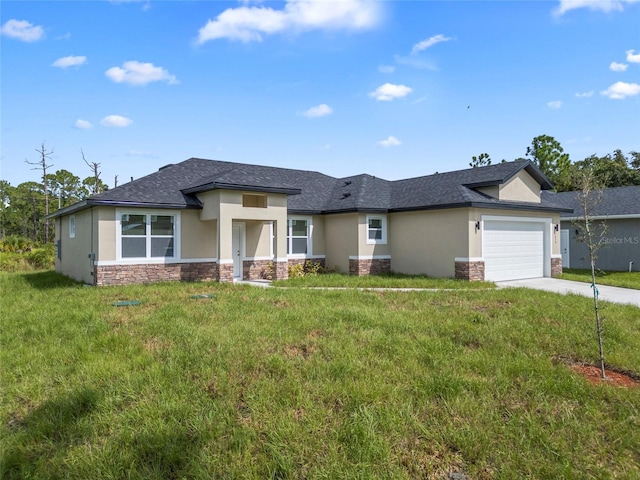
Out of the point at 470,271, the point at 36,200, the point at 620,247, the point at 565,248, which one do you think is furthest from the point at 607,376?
the point at 36,200

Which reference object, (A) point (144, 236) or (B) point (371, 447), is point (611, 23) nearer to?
(B) point (371, 447)

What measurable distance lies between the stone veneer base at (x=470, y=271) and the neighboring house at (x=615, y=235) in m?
6.58

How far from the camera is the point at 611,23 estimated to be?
9281 millimetres

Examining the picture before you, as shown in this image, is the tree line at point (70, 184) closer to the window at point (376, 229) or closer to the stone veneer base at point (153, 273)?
the stone veneer base at point (153, 273)

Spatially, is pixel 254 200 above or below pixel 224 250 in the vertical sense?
above

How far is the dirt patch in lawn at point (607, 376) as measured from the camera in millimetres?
5098

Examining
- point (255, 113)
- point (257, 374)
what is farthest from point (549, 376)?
point (255, 113)

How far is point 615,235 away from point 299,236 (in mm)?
16003

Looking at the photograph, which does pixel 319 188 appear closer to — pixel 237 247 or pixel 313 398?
pixel 237 247

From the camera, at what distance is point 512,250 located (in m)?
16.4

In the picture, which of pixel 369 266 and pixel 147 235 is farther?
pixel 369 266

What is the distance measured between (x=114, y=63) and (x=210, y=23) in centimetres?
492

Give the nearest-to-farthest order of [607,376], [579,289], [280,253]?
[607,376]
[579,289]
[280,253]

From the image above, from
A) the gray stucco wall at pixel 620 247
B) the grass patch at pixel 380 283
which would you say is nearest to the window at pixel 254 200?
the grass patch at pixel 380 283
